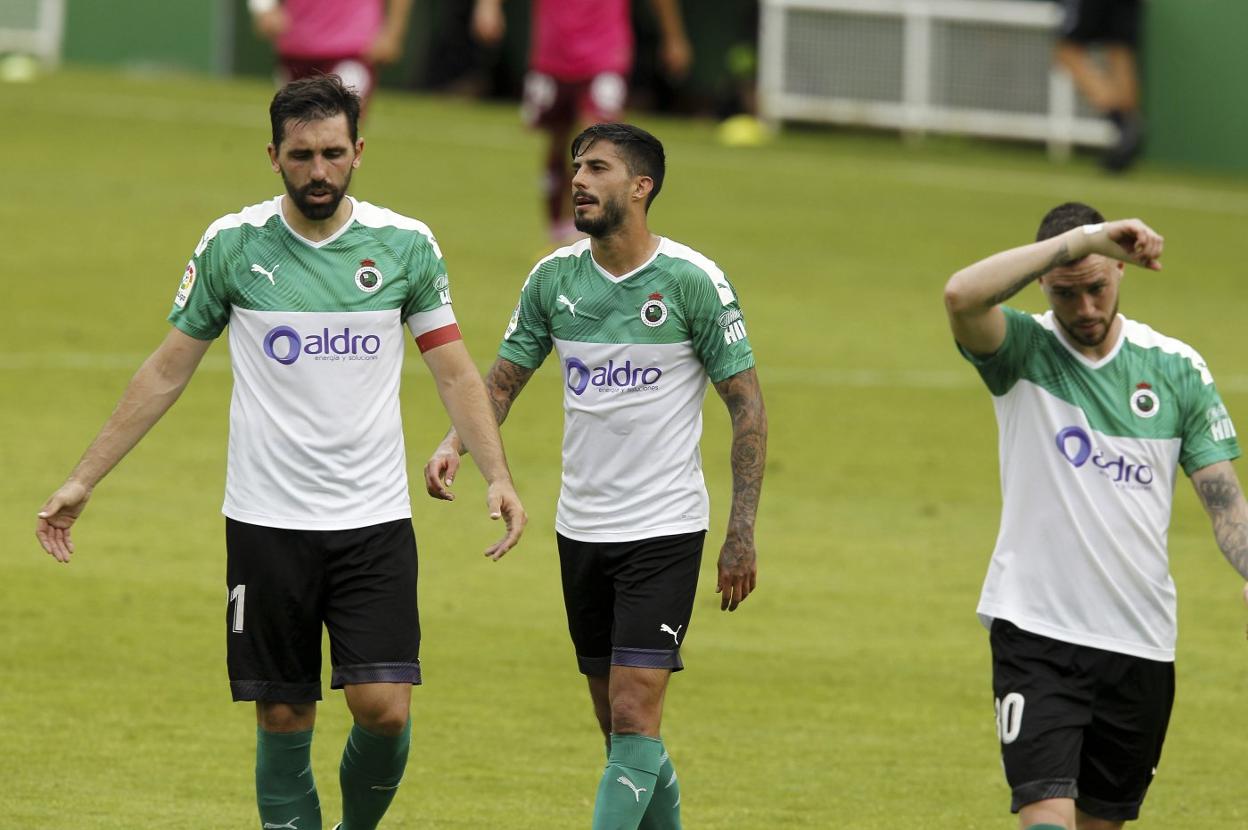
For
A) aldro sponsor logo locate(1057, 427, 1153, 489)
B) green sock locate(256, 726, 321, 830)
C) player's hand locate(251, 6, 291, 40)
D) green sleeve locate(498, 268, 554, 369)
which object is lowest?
green sock locate(256, 726, 321, 830)

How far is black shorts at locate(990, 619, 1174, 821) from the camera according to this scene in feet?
20.1

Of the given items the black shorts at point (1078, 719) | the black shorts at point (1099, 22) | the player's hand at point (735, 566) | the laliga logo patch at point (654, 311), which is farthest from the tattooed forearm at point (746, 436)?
the black shorts at point (1099, 22)

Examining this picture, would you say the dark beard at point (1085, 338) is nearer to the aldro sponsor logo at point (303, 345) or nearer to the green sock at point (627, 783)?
the green sock at point (627, 783)

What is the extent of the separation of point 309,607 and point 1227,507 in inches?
99.3

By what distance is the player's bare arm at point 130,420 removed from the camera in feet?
21.6

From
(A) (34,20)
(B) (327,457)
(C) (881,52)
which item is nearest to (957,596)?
(B) (327,457)

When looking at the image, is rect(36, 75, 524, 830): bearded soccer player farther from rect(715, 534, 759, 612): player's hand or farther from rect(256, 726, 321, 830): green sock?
rect(715, 534, 759, 612): player's hand

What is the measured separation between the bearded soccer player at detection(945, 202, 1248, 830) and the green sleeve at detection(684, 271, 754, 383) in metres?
0.75

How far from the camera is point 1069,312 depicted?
627 centimetres

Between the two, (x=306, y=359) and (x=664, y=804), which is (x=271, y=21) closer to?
(x=306, y=359)

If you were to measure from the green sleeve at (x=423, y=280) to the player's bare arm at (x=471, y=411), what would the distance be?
5.1 inches

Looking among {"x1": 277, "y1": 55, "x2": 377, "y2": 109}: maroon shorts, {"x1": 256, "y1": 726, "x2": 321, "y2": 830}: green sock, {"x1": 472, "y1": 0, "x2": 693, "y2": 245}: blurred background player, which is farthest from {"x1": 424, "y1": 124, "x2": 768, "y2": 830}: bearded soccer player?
{"x1": 277, "y1": 55, "x2": 377, "y2": 109}: maroon shorts

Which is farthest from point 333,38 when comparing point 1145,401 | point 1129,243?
point 1129,243

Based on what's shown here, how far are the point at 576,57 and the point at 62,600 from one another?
8.94 metres
